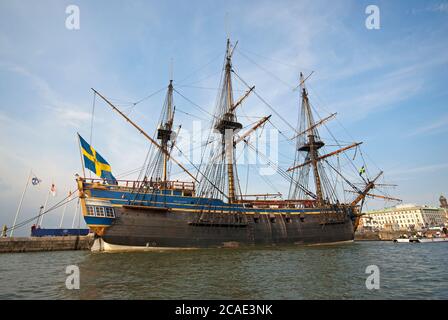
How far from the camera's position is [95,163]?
28828 mm

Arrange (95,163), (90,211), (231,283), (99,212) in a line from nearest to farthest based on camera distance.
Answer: (231,283), (90,211), (99,212), (95,163)

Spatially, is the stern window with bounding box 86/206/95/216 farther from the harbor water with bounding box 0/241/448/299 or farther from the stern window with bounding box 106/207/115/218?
the harbor water with bounding box 0/241/448/299

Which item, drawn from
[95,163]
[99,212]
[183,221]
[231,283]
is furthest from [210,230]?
[231,283]

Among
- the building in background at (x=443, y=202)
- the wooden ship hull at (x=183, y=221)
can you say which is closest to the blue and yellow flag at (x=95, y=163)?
the wooden ship hull at (x=183, y=221)

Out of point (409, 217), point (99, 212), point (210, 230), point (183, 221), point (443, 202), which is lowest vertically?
point (210, 230)

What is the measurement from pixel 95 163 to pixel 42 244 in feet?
61.8

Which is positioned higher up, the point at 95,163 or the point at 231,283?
the point at 95,163

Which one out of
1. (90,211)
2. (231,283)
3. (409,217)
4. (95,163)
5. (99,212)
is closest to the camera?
(231,283)

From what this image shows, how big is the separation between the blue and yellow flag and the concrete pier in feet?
56.0

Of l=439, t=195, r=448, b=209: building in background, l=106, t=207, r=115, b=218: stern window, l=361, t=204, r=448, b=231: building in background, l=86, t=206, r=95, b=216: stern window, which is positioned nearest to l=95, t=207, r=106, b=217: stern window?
l=86, t=206, r=95, b=216: stern window

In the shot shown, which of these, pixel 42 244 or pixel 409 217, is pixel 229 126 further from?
pixel 409 217

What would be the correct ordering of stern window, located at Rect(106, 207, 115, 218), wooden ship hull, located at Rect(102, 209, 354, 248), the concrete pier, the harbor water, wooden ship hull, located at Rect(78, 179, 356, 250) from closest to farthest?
1. the harbor water
2. stern window, located at Rect(106, 207, 115, 218)
3. wooden ship hull, located at Rect(78, 179, 356, 250)
4. wooden ship hull, located at Rect(102, 209, 354, 248)
5. the concrete pier

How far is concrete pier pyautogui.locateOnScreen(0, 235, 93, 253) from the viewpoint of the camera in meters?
34.2

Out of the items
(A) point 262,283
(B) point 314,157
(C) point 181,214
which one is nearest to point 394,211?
(B) point 314,157
